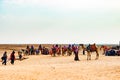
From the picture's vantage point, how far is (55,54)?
49.1 meters

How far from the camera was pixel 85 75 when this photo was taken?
21797 millimetres

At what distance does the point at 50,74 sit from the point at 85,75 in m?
2.39

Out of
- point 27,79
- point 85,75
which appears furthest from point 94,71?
point 27,79

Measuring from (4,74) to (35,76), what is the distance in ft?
7.65

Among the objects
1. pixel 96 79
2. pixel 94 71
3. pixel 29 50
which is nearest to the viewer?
pixel 96 79

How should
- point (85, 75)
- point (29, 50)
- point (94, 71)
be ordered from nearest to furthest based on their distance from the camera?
point (85, 75)
point (94, 71)
point (29, 50)

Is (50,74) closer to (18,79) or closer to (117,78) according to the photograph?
(18,79)

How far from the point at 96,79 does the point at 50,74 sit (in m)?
3.59

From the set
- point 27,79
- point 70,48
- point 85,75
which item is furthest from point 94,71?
point 70,48

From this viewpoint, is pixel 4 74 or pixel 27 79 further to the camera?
pixel 4 74

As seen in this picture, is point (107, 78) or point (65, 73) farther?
point (65, 73)

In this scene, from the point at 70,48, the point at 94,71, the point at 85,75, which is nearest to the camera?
the point at 85,75

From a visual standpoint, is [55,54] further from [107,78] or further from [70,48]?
[107,78]

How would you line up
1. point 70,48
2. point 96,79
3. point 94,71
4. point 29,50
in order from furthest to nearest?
point 29,50, point 70,48, point 94,71, point 96,79
